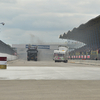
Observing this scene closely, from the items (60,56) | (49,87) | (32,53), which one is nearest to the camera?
(49,87)

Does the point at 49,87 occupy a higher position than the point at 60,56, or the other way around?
the point at 60,56

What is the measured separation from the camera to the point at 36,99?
309 inches

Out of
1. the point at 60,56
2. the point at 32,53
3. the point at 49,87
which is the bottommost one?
the point at 49,87

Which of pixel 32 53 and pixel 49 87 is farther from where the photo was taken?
pixel 32 53

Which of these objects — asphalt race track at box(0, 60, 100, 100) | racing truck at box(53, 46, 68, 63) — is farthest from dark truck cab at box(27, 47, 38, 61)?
asphalt race track at box(0, 60, 100, 100)

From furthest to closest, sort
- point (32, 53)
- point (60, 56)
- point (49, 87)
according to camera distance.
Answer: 1. point (32, 53)
2. point (60, 56)
3. point (49, 87)

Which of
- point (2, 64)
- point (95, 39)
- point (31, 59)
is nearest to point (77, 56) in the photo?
point (95, 39)

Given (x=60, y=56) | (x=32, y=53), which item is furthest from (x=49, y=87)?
(x=32, y=53)

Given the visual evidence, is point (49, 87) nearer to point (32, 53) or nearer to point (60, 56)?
point (60, 56)

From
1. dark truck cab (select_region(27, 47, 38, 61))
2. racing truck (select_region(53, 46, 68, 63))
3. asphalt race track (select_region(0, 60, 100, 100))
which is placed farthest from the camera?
dark truck cab (select_region(27, 47, 38, 61))

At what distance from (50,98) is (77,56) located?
101m

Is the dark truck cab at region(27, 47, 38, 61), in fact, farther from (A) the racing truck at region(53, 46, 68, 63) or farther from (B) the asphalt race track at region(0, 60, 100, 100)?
(B) the asphalt race track at region(0, 60, 100, 100)

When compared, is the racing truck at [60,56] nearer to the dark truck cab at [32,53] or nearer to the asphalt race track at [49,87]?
the dark truck cab at [32,53]

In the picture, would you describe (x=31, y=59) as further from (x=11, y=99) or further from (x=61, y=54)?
(x=11, y=99)
